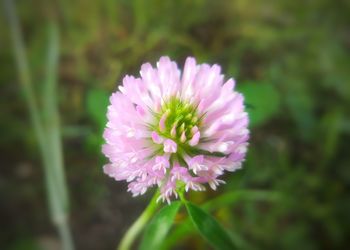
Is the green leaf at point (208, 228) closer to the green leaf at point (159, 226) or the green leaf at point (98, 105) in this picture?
the green leaf at point (159, 226)

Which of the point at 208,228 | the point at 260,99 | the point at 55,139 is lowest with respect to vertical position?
the point at 208,228

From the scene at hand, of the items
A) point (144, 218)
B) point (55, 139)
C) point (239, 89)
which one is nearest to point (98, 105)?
point (55, 139)

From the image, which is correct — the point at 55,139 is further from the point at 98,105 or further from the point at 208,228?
the point at 208,228

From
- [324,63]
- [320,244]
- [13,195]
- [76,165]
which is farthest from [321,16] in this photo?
[13,195]

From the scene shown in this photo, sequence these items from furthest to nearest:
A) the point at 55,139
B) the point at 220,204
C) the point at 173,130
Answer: the point at 55,139
the point at 220,204
the point at 173,130

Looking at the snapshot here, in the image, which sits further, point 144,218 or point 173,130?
point 144,218

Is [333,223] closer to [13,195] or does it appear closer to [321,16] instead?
[321,16]
